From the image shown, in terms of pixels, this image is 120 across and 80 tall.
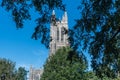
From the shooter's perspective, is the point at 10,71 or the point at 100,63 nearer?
the point at 100,63

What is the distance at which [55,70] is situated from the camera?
9612 cm

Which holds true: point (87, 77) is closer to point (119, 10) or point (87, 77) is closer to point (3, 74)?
point (3, 74)

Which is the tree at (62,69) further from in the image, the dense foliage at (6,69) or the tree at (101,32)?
the tree at (101,32)

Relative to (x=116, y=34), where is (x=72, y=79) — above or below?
above

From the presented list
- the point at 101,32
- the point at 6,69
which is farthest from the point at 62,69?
the point at 101,32

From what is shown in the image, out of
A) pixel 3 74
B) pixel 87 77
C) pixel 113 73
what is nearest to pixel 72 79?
pixel 87 77

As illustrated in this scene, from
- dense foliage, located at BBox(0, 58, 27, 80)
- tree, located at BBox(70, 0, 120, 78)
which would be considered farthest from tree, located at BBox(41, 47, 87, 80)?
tree, located at BBox(70, 0, 120, 78)

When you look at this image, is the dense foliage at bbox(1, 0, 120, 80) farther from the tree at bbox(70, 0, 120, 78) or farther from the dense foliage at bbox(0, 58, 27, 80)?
the dense foliage at bbox(0, 58, 27, 80)

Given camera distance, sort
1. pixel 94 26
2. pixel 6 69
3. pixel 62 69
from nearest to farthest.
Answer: pixel 94 26 < pixel 62 69 < pixel 6 69

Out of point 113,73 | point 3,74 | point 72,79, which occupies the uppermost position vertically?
point 3,74

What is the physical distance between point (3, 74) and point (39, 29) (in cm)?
8725

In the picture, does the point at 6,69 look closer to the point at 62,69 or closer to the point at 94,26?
the point at 62,69

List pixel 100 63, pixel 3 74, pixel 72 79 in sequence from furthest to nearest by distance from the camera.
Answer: pixel 3 74 < pixel 72 79 < pixel 100 63

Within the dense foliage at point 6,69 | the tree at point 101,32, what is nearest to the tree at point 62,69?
the dense foliage at point 6,69
